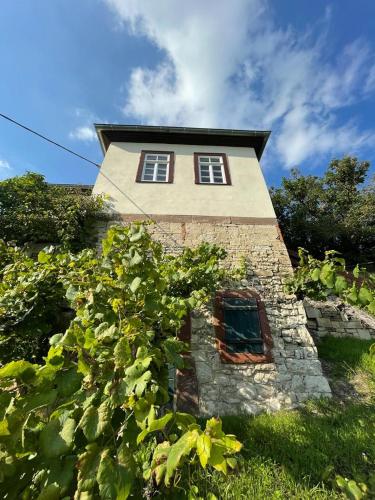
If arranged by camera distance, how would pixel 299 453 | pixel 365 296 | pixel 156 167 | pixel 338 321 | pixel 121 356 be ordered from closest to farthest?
pixel 121 356 → pixel 365 296 → pixel 299 453 → pixel 338 321 → pixel 156 167

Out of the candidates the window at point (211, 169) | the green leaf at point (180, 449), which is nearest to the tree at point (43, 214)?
the window at point (211, 169)

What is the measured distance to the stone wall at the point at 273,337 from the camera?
14.6 feet

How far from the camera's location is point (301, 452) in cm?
313

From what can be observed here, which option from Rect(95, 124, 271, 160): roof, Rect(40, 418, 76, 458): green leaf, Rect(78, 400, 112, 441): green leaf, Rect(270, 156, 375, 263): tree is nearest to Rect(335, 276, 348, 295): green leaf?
Rect(78, 400, 112, 441): green leaf

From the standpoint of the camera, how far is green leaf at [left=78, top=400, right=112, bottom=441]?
90 cm

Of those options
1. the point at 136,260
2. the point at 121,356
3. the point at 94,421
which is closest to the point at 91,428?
the point at 94,421

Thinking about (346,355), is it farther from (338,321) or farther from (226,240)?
(226,240)

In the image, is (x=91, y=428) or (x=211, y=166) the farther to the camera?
(x=211, y=166)

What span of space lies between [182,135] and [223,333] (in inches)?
254

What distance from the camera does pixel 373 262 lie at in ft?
31.8

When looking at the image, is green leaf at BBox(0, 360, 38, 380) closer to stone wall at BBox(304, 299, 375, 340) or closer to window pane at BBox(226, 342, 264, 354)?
window pane at BBox(226, 342, 264, 354)

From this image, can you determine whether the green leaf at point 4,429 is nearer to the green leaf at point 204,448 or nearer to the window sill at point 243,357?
the green leaf at point 204,448

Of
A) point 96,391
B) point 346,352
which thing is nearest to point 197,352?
point 346,352

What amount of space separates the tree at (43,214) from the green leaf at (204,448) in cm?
560
